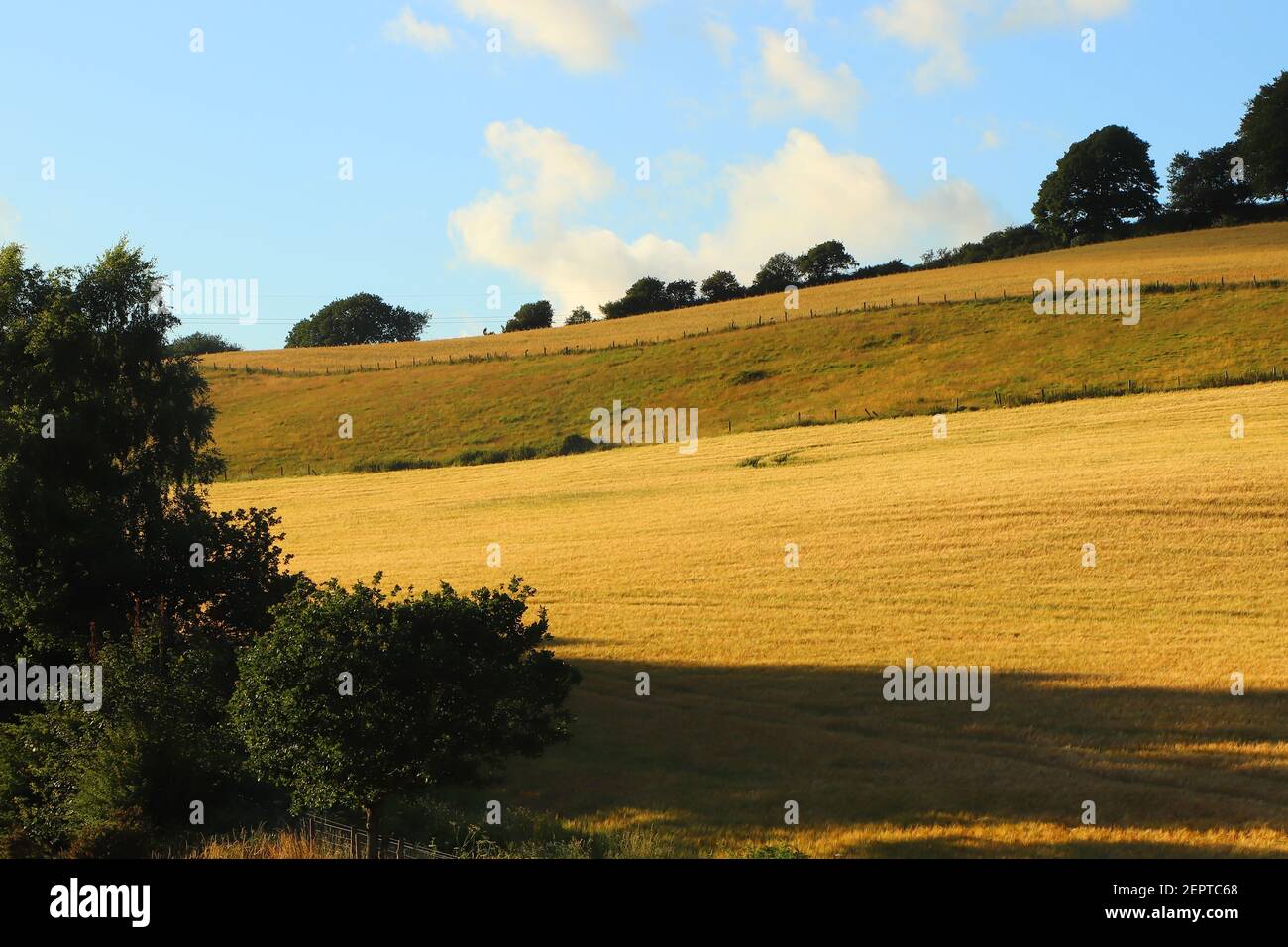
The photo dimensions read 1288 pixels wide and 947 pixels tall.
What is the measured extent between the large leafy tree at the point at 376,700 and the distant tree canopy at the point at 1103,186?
134m

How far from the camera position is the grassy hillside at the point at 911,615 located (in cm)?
2241

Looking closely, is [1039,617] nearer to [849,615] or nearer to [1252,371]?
[849,615]

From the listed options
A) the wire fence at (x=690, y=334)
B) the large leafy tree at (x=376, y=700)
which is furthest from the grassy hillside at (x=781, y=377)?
the large leafy tree at (x=376, y=700)

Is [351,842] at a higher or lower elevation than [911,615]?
lower

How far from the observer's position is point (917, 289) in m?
116

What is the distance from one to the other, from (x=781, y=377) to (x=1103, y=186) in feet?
264

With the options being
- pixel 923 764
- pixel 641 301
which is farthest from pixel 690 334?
pixel 923 764
